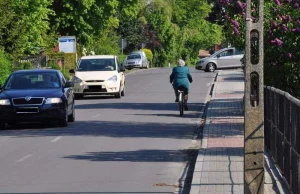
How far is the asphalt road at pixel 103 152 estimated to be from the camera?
13281 millimetres

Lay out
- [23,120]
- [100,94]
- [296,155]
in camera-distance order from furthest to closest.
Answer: [100,94], [23,120], [296,155]

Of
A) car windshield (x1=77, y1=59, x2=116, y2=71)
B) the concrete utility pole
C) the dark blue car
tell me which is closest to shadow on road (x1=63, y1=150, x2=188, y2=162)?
the dark blue car

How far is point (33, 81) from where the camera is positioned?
961 inches

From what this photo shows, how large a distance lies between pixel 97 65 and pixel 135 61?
40.2 meters

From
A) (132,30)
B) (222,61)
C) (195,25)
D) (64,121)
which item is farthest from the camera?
(195,25)

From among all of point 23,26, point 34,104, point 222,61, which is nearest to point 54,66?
point 23,26

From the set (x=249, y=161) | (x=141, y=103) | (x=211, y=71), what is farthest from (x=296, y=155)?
(x=211, y=71)

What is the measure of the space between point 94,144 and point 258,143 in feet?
32.0

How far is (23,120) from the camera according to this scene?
23.0 metres

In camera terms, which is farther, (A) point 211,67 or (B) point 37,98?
(A) point 211,67

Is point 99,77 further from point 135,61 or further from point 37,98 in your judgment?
point 135,61

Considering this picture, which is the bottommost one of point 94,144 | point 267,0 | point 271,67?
point 94,144

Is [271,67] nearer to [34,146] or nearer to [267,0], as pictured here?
[267,0]

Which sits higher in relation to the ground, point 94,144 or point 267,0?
point 267,0
